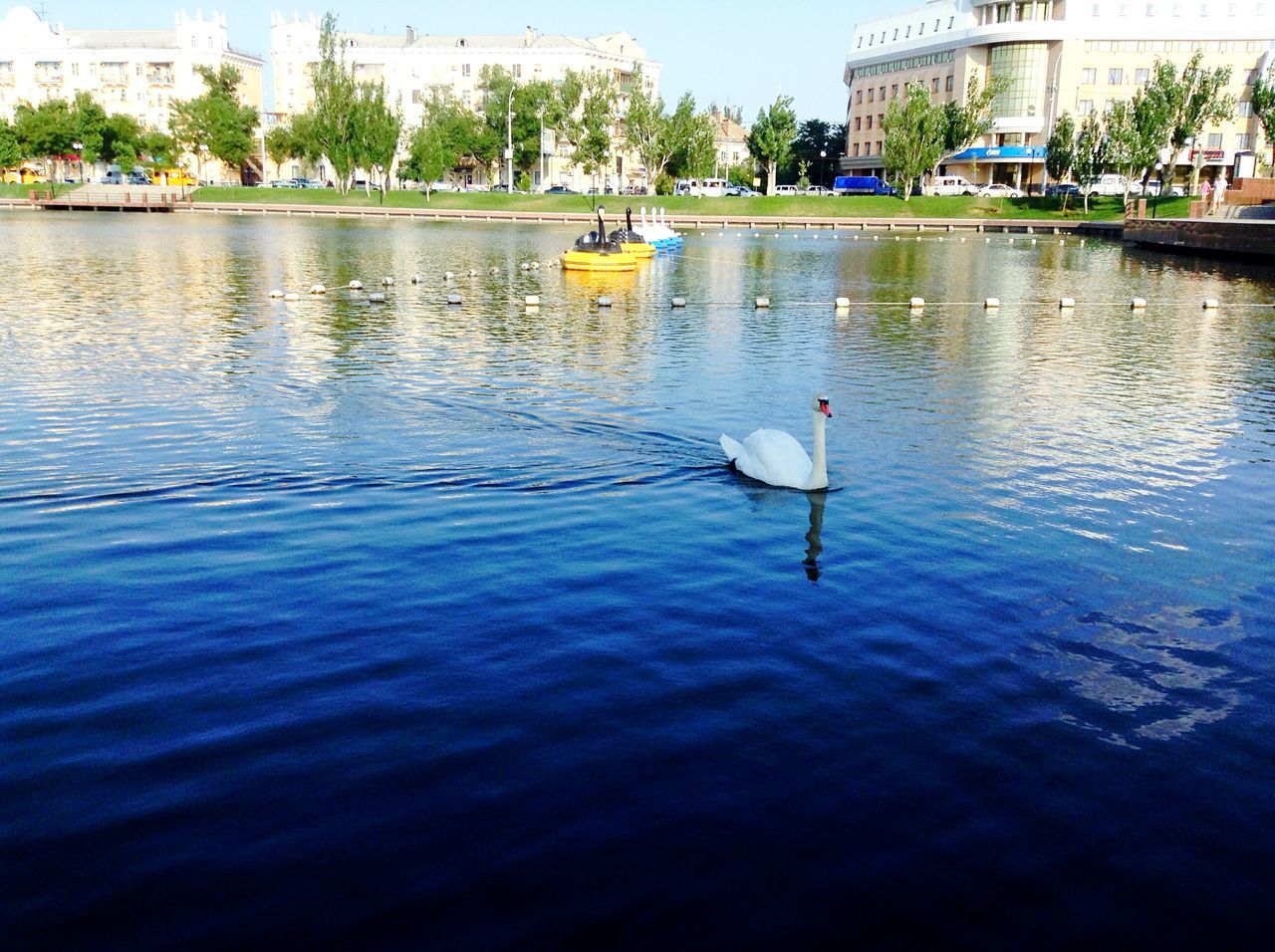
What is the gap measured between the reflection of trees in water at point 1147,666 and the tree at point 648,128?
11211 centimetres

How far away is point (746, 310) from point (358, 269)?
20262 millimetres

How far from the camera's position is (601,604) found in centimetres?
1087

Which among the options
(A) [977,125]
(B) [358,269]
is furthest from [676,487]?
(A) [977,125]

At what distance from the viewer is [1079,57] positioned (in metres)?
124

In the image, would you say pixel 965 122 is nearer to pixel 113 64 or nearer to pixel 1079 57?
pixel 1079 57

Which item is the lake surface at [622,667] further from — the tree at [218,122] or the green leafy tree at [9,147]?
the green leafy tree at [9,147]

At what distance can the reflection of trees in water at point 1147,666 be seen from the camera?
8.83 metres

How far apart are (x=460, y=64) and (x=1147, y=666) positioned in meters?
153

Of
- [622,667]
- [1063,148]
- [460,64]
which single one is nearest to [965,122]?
[1063,148]

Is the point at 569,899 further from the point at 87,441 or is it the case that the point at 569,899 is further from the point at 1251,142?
the point at 1251,142

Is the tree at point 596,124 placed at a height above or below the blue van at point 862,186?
above

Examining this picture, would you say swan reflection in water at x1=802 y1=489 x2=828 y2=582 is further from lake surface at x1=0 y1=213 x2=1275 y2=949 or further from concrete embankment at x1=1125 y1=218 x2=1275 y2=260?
concrete embankment at x1=1125 y1=218 x2=1275 y2=260

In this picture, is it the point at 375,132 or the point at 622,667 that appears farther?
the point at 375,132

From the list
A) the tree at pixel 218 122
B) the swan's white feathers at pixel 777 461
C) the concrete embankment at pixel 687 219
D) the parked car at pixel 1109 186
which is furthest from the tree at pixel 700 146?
the swan's white feathers at pixel 777 461
